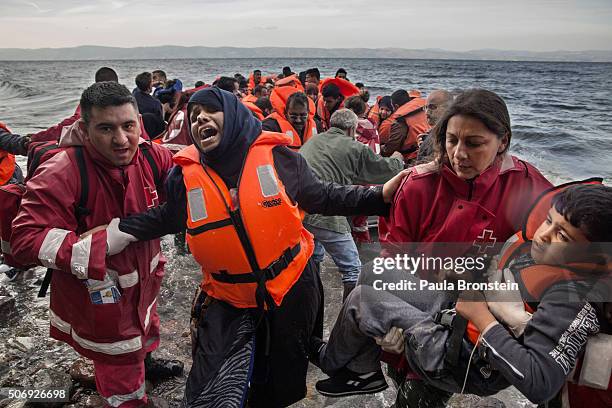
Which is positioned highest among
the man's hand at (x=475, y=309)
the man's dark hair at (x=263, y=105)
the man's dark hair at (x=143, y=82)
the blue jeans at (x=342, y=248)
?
the man's dark hair at (x=143, y=82)

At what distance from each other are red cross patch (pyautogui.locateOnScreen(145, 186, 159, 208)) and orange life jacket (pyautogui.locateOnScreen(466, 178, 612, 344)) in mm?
1752

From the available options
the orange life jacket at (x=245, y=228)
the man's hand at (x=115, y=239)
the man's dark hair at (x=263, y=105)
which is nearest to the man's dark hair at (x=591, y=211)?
the orange life jacket at (x=245, y=228)

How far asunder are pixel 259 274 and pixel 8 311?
10.6ft

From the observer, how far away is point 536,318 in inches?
55.9

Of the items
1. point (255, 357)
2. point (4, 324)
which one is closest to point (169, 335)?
point (4, 324)

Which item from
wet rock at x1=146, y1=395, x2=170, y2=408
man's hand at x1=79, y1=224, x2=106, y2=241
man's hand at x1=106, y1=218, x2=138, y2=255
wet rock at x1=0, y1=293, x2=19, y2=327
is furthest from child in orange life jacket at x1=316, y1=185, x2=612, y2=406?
wet rock at x1=0, y1=293, x2=19, y2=327

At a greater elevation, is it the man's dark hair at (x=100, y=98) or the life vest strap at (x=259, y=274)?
the man's dark hair at (x=100, y=98)

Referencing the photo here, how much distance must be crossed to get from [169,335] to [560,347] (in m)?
3.22

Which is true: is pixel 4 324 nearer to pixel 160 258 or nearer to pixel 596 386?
pixel 160 258

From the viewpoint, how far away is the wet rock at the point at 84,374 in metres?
3.10

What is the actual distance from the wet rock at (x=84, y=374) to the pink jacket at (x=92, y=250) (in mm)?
790

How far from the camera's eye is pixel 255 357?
2234 millimetres

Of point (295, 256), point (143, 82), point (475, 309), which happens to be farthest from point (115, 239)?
point (143, 82)

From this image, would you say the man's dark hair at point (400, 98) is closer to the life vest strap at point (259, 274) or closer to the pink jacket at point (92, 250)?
the pink jacket at point (92, 250)
